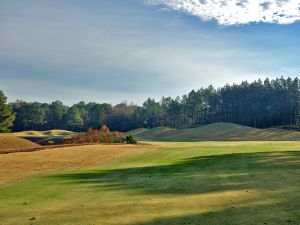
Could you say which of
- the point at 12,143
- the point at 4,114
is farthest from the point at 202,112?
the point at 12,143

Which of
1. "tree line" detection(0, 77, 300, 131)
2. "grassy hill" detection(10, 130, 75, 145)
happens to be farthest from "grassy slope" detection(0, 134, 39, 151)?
"tree line" detection(0, 77, 300, 131)

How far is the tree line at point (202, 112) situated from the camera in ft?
493

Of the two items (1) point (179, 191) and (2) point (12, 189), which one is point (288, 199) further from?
(2) point (12, 189)

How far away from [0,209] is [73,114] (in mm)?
178818

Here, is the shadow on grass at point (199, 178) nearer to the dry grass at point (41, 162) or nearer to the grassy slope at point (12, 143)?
the dry grass at point (41, 162)

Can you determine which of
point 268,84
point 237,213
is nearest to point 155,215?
point 237,213

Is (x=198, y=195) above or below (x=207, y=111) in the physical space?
below

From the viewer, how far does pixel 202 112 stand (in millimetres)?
180750

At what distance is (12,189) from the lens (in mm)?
17594

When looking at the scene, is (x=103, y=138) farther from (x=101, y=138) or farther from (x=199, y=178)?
(x=199, y=178)

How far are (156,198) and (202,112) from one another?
16767 centimetres

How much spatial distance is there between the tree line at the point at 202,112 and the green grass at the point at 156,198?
124 meters

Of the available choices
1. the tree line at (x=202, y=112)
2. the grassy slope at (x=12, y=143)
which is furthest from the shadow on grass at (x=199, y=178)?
the tree line at (x=202, y=112)

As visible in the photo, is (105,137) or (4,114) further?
(4,114)
